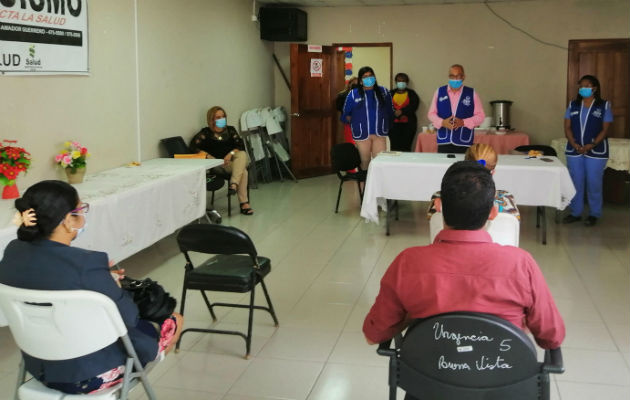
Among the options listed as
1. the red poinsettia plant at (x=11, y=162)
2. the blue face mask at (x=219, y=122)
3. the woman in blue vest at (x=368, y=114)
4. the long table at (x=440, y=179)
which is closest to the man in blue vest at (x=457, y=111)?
the long table at (x=440, y=179)

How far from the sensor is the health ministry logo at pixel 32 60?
15.9ft

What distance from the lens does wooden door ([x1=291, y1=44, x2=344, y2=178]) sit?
385 inches

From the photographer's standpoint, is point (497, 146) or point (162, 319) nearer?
point (162, 319)

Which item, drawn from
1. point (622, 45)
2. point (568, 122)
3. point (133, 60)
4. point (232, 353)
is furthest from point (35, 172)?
point (622, 45)

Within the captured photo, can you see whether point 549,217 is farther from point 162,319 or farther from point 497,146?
point 162,319

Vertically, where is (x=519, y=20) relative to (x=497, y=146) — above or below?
above

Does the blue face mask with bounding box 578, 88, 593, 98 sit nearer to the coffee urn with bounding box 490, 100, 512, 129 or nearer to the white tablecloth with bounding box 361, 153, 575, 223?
the white tablecloth with bounding box 361, 153, 575, 223

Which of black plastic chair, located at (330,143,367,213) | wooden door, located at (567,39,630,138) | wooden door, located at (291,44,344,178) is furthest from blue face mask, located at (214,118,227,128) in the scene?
wooden door, located at (567,39,630,138)

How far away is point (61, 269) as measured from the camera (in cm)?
221

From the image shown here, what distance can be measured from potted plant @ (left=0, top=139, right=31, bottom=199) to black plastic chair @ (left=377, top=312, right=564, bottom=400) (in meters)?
3.22

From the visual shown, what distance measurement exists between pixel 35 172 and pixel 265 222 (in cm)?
258

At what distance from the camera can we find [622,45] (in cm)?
923

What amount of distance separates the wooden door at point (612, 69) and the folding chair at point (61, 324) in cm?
845

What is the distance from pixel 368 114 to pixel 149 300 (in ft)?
17.4
